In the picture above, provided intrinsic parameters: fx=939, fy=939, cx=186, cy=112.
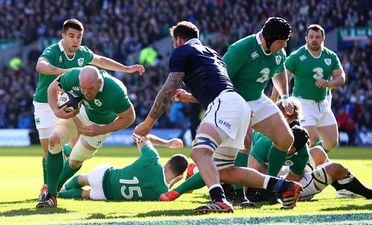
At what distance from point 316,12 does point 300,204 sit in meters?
28.0

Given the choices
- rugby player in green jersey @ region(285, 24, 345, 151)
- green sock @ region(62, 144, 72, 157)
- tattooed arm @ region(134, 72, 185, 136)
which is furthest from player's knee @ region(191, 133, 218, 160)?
rugby player in green jersey @ region(285, 24, 345, 151)

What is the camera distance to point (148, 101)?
34.8 meters

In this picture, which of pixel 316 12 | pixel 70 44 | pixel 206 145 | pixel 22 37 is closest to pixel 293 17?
pixel 316 12

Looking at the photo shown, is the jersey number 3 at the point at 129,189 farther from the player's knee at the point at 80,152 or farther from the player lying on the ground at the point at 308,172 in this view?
the player lying on the ground at the point at 308,172

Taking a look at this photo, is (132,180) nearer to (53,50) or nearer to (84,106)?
(84,106)

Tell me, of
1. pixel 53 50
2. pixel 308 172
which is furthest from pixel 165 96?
pixel 53 50

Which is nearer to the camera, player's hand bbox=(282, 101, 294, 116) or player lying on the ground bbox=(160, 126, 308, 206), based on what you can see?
player lying on the ground bbox=(160, 126, 308, 206)

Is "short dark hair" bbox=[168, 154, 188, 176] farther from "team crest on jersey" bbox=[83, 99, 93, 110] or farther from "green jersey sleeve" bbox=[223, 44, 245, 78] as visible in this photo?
"green jersey sleeve" bbox=[223, 44, 245, 78]

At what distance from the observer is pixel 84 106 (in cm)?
1137

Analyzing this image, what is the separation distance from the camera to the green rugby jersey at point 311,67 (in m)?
14.4

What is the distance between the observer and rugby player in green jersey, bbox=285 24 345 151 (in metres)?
14.4

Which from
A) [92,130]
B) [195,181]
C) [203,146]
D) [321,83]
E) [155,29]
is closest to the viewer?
[203,146]

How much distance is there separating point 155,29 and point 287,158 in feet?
96.7

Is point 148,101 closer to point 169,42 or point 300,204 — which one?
point 169,42
